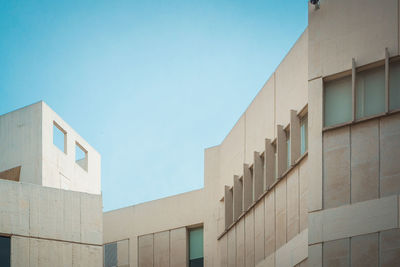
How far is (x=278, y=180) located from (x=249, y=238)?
16.1 feet

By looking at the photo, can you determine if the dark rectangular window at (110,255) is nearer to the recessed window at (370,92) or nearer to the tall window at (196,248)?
the tall window at (196,248)

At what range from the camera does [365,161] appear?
2789 centimetres

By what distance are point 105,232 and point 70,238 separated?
17789 mm

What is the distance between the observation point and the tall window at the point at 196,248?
49062 mm

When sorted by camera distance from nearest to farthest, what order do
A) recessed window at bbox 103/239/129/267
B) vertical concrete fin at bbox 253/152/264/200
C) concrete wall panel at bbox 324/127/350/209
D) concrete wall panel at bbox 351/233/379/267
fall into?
concrete wall panel at bbox 351/233/379/267 → concrete wall panel at bbox 324/127/350/209 → vertical concrete fin at bbox 253/152/264/200 → recessed window at bbox 103/239/129/267

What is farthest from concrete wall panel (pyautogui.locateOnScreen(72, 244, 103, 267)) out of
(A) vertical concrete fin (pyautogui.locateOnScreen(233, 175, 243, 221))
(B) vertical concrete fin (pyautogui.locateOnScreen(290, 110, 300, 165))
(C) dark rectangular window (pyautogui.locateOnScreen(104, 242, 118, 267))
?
(C) dark rectangular window (pyautogui.locateOnScreen(104, 242, 118, 267))

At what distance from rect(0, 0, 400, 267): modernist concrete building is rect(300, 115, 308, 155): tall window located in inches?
1.6

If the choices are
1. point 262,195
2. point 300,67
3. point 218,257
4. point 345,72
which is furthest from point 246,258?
point 345,72

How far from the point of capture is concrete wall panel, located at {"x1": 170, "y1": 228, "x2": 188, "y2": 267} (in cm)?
4978

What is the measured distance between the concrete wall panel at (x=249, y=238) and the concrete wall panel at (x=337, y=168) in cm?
1012

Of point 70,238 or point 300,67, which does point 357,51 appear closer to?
point 300,67

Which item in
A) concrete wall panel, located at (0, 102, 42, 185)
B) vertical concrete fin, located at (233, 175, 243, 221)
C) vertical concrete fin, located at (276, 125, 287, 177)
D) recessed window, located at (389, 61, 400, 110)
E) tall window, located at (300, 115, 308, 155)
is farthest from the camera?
vertical concrete fin, located at (233, 175, 243, 221)

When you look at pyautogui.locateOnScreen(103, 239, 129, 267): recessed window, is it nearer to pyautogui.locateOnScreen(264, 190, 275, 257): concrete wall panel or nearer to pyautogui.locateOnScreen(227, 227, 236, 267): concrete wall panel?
pyautogui.locateOnScreen(227, 227, 236, 267): concrete wall panel

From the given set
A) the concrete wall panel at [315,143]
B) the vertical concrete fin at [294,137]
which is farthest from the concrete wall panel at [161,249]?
the concrete wall panel at [315,143]
